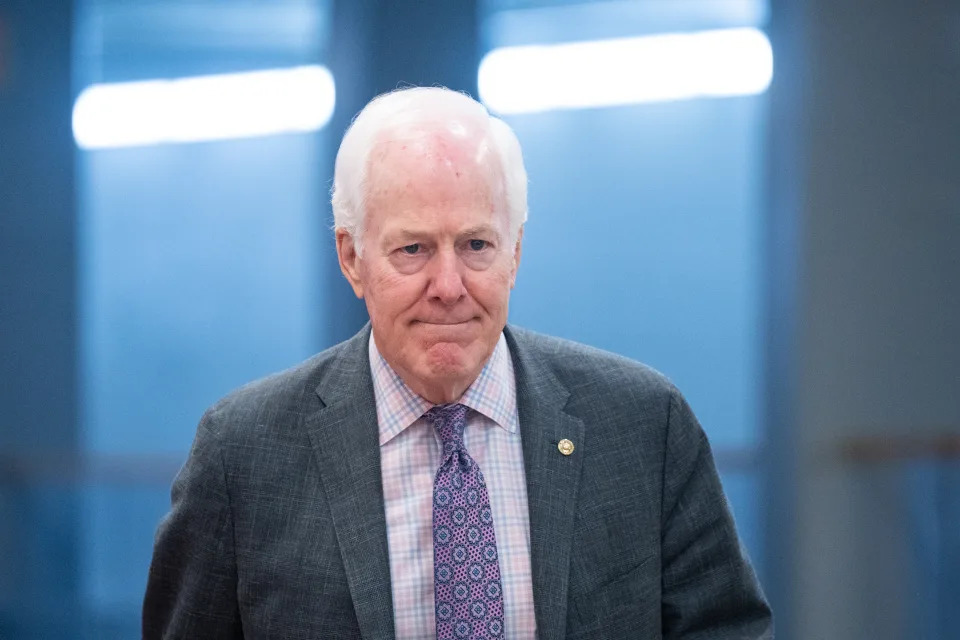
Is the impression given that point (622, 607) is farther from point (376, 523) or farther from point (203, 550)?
point (203, 550)

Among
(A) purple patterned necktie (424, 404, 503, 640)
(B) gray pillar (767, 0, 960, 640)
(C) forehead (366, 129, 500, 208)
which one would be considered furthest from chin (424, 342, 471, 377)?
(B) gray pillar (767, 0, 960, 640)

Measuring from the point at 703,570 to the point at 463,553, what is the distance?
1.22 ft

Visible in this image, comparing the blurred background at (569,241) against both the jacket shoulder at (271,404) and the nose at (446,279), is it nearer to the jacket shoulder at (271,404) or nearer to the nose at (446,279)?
the jacket shoulder at (271,404)

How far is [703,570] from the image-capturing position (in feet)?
5.03

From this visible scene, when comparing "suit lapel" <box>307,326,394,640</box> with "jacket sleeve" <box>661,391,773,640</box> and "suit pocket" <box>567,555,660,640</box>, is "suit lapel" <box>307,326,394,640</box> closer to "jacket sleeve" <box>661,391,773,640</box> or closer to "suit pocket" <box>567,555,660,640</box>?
"suit pocket" <box>567,555,660,640</box>

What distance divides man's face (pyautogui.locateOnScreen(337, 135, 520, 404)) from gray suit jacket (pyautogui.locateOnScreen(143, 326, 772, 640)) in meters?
0.16

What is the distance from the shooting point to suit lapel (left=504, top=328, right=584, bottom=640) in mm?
1437

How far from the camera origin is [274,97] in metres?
3.60

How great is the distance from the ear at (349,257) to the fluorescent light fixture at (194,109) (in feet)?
6.78

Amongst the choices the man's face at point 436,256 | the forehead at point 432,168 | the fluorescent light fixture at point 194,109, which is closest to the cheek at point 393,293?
the man's face at point 436,256

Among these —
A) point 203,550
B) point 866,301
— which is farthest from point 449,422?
point 866,301

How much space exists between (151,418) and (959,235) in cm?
277

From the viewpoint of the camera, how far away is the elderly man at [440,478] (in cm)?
144

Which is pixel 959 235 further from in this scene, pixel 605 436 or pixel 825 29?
pixel 605 436
